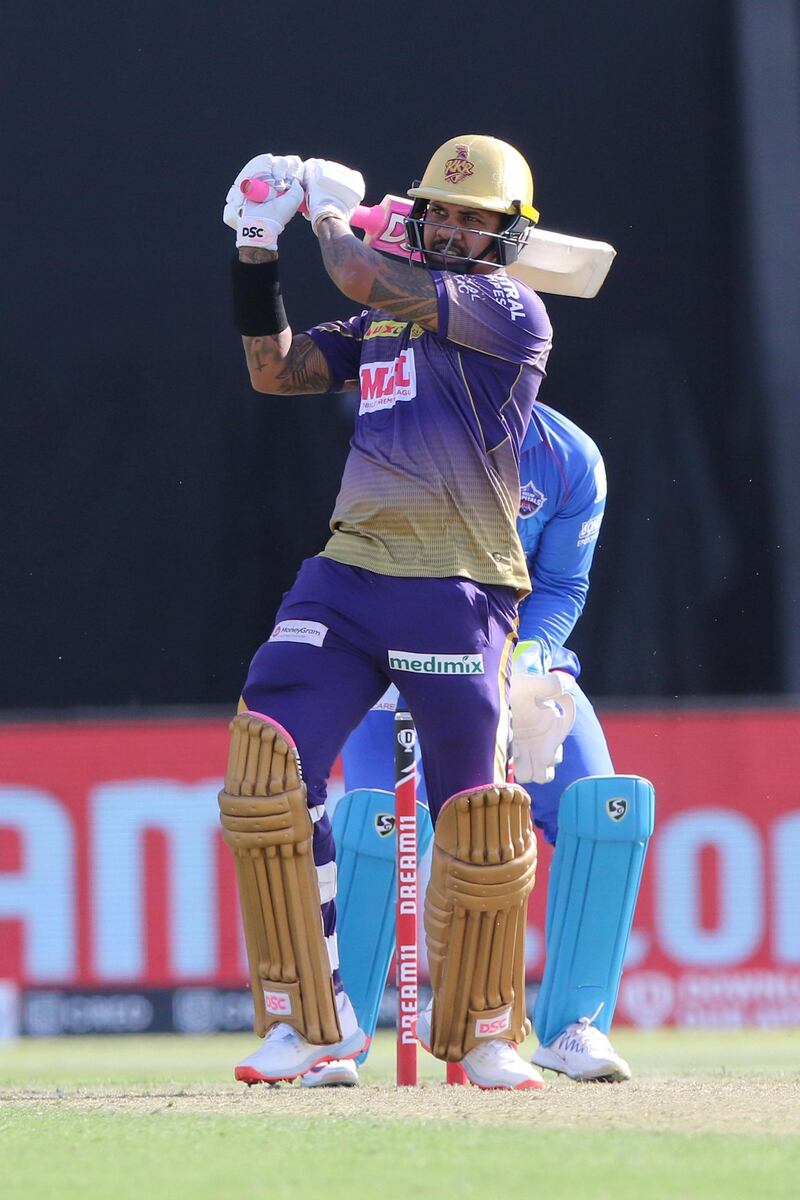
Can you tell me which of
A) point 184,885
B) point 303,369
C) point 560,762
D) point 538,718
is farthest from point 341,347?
point 184,885

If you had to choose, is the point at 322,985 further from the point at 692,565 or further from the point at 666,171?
the point at 666,171

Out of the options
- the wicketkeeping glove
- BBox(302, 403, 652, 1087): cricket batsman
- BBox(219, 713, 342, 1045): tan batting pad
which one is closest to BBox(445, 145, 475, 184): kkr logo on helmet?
BBox(302, 403, 652, 1087): cricket batsman

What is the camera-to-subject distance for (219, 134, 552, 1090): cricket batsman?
315 centimetres

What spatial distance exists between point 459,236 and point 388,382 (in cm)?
30

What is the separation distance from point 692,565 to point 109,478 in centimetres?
173

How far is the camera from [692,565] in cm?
581

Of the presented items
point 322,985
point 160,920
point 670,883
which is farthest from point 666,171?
point 322,985

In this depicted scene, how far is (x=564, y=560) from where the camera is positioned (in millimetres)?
3779

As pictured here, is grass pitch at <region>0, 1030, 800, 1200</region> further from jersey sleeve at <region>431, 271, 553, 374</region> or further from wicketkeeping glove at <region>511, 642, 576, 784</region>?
jersey sleeve at <region>431, 271, 553, 374</region>

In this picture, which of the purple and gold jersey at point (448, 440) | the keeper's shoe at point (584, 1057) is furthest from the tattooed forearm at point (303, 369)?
the keeper's shoe at point (584, 1057)

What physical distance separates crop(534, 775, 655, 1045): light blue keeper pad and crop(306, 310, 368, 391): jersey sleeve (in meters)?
0.87

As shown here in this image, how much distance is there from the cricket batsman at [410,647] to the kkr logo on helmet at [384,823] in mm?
467

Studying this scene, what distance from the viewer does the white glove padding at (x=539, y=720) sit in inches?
137

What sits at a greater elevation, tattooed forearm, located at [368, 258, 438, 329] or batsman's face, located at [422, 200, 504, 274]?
batsman's face, located at [422, 200, 504, 274]
